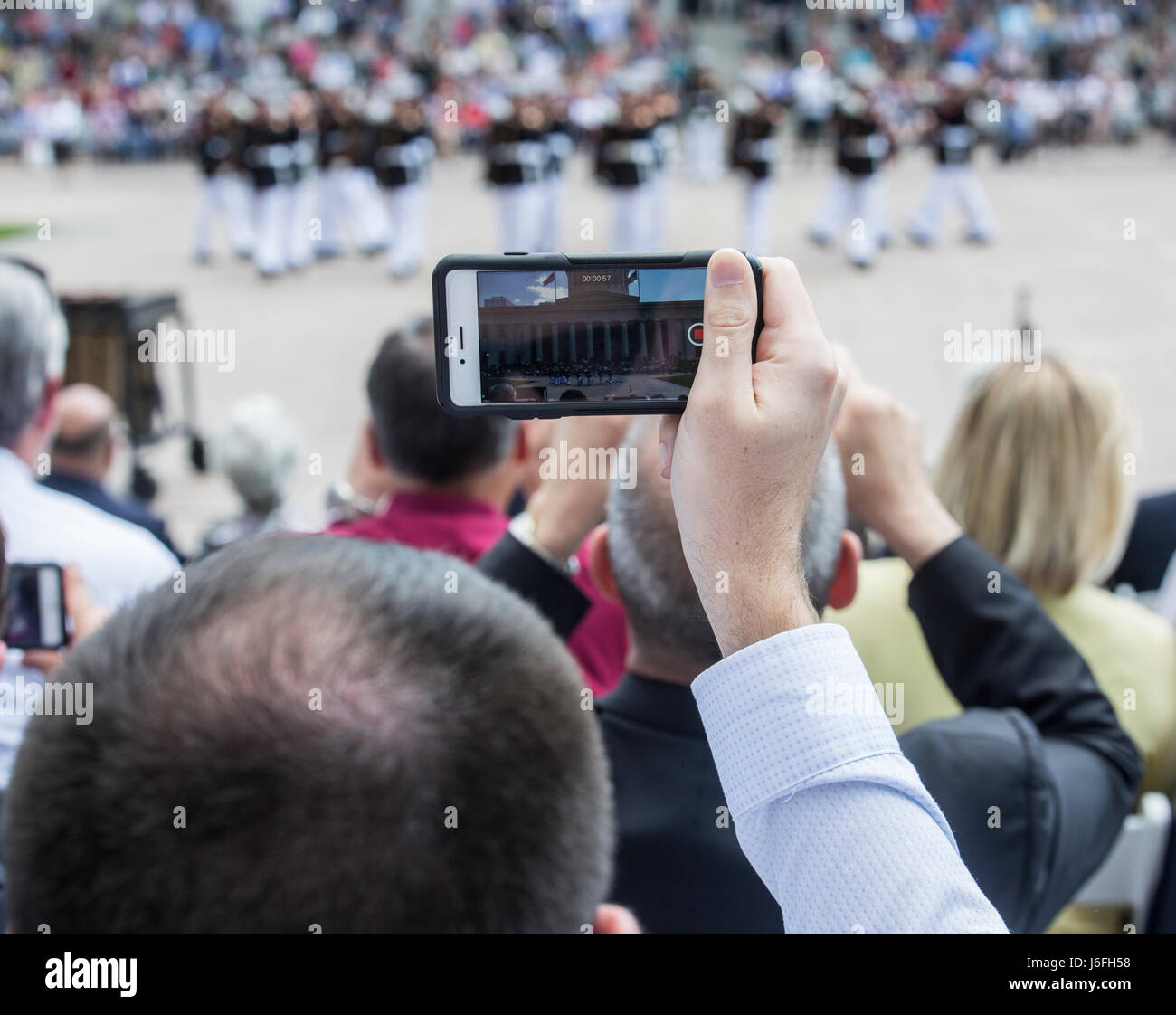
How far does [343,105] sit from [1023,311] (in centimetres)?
805

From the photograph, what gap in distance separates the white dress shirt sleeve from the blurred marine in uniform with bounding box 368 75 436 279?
34.9 ft

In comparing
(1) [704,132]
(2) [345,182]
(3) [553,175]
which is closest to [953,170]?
(3) [553,175]

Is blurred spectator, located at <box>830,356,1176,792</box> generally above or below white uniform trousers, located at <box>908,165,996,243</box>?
below

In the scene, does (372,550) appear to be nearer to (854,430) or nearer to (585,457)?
(585,457)

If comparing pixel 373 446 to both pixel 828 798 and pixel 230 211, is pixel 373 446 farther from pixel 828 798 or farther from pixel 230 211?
pixel 230 211

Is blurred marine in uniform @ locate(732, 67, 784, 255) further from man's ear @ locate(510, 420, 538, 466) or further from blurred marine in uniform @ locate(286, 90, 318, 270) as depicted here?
man's ear @ locate(510, 420, 538, 466)

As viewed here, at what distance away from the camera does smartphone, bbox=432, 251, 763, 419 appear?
36.4 inches

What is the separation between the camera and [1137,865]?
179cm

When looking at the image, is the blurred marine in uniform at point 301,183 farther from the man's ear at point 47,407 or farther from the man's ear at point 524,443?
the man's ear at point 47,407

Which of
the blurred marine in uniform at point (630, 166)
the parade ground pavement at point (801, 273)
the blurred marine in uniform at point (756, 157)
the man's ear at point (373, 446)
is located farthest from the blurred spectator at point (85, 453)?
the blurred marine in uniform at point (756, 157)

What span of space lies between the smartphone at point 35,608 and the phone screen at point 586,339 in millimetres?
899

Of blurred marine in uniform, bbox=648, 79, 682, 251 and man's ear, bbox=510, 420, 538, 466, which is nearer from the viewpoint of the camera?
man's ear, bbox=510, 420, 538, 466

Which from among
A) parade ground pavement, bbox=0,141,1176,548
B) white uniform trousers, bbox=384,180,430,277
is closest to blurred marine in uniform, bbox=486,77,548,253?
white uniform trousers, bbox=384,180,430,277
